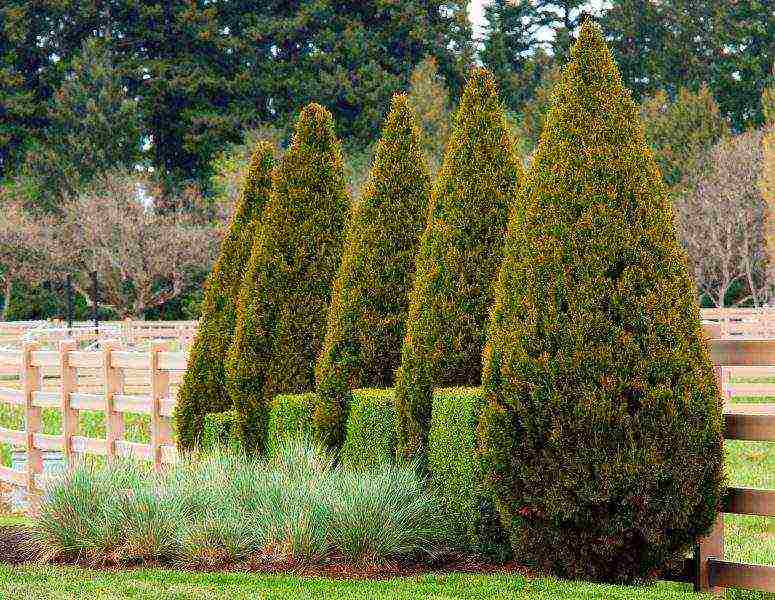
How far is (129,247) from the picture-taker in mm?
45688

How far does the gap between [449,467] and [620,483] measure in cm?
125

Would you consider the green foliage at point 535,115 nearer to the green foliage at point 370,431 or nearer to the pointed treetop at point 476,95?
the pointed treetop at point 476,95

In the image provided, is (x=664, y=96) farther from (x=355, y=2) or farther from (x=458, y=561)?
(x=458, y=561)

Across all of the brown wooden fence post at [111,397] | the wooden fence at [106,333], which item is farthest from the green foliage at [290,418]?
the wooden fence at [106,333]

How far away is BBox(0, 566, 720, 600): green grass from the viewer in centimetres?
537

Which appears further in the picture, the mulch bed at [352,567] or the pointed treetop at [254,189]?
the pointed treetop at [254,189]

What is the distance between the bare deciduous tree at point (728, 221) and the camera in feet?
143

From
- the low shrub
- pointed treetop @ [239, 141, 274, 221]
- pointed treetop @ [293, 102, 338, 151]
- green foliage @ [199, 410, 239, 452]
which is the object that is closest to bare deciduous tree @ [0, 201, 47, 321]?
pointed treetop @ [239, 141, 274, 221]

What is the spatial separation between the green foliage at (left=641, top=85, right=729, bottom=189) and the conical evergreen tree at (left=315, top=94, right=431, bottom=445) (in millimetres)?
43003

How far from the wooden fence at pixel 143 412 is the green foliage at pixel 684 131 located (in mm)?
35989

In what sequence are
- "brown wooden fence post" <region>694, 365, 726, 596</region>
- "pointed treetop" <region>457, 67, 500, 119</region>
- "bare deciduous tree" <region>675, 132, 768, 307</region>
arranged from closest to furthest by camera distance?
"brown wooden fence post" <region>694, 365, 726, 596</region> < "pointed treetop" <region>457, 67, 500, 119</region> < "bare deciduous tree" <region>675, 132, 768, 307</region>

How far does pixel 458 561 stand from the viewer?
650 centimetres

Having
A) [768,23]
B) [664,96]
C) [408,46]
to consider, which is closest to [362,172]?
[408,46]

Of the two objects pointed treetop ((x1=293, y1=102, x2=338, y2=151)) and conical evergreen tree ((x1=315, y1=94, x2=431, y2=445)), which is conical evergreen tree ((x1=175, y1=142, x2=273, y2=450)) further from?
conical evergreen tree ((x1=315, y1=94, x2=431, y2=445))
